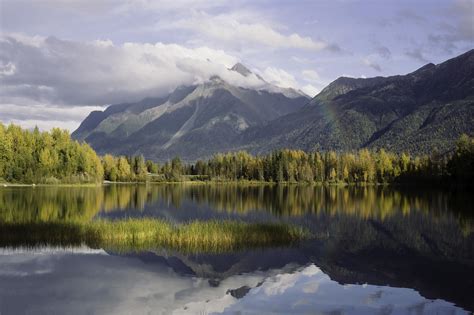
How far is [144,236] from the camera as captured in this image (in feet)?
146

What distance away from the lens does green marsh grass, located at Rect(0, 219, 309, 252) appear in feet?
141

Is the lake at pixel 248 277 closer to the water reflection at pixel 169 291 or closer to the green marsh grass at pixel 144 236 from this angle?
the water reflection at pixel 169 291

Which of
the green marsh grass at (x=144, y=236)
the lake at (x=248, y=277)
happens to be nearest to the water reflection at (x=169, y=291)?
the lake at (x=248, y=277)

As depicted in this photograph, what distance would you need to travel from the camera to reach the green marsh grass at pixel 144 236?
4284 centimetres

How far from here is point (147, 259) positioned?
38.0m

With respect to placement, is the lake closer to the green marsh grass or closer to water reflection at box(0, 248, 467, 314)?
water reflection at box(0, 248, 467, 314)

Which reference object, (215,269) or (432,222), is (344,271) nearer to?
(215,269)

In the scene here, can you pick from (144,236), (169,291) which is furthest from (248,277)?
(144,236)

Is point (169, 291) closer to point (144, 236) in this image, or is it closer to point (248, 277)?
point (248, 277)

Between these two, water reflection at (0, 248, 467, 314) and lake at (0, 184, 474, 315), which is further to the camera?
lake at (0, 184, 474, 315)

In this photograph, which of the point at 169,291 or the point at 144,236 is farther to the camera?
the point at 144,236

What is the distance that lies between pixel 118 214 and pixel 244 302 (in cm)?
4487

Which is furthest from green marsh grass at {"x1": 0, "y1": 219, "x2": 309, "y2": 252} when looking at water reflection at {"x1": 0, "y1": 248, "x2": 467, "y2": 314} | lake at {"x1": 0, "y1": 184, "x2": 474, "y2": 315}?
water reflection at {"x1": 0, "y1": 248, "x2": 467, "y2": 314}

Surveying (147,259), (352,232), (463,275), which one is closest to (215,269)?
(147,259)
